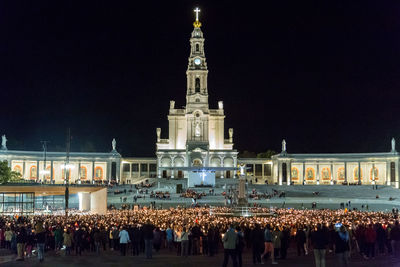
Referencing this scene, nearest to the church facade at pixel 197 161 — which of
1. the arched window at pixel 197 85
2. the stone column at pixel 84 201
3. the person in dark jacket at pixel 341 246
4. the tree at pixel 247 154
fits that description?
the arched window at pixel 197 85

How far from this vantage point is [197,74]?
92.6 m

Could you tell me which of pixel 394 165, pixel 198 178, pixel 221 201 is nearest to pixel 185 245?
pixel 221 201

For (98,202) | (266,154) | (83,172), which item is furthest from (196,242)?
(266,154)

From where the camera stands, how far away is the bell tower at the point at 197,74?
303ft

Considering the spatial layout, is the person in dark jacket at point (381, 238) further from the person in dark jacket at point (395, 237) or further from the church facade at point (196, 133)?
the church facade at point (196, 133)

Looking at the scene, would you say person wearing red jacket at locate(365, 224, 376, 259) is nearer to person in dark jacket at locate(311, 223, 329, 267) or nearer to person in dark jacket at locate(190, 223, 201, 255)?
person in dark jacket at locate(311, 223, 329, 267)

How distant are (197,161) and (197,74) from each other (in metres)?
16.2

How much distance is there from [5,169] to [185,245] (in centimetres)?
4553

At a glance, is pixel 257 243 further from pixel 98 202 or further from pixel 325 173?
pixel 325 173

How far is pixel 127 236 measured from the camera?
1805 centimetres

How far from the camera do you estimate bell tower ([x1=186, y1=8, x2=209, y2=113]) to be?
303ft

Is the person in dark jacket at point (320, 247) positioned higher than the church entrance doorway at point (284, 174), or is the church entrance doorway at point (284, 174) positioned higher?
the church entrance doorway at point (284, 174)

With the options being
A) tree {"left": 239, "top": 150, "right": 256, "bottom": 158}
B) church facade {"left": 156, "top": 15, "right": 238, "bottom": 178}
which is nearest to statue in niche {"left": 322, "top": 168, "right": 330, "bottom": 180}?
church facade {"left": 156, "top": 15, "right": 238, "bottom": 178}

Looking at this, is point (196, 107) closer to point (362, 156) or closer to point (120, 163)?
point (120, 163)
